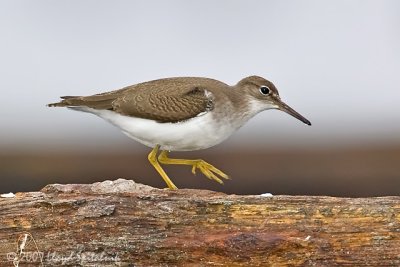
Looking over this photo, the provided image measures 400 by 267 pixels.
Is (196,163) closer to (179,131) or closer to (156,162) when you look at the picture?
(156,162)

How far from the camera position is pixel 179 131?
13641 millimetres

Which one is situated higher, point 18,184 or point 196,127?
point 196,127

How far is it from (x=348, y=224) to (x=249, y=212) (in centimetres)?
120

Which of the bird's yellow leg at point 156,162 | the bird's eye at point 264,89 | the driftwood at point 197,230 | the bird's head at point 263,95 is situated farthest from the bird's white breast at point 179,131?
the driftwood at point 197,230

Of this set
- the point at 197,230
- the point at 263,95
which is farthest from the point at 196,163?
the point at 197,230

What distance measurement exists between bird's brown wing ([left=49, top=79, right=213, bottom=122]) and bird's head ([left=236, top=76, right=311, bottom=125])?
42.9 inches

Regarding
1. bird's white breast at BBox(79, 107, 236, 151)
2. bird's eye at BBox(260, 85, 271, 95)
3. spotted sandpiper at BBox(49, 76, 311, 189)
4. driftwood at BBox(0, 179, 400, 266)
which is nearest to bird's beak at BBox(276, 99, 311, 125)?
bird's eye at BBox(260, 85, 271, 95)

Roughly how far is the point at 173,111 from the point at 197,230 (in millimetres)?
2926

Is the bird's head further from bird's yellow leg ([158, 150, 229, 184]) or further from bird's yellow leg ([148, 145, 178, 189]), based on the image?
bird's yellow leg ([148, 145, 178, 189])

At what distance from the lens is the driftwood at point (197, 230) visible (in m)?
11.0

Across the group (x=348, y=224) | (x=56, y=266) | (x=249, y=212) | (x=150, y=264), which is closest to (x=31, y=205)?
(x=56, y=266)

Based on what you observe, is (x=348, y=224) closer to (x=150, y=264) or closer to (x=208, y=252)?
(x=208, y=252)

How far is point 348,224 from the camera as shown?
11.2 metres

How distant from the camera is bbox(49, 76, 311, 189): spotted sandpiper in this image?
13695 mm
